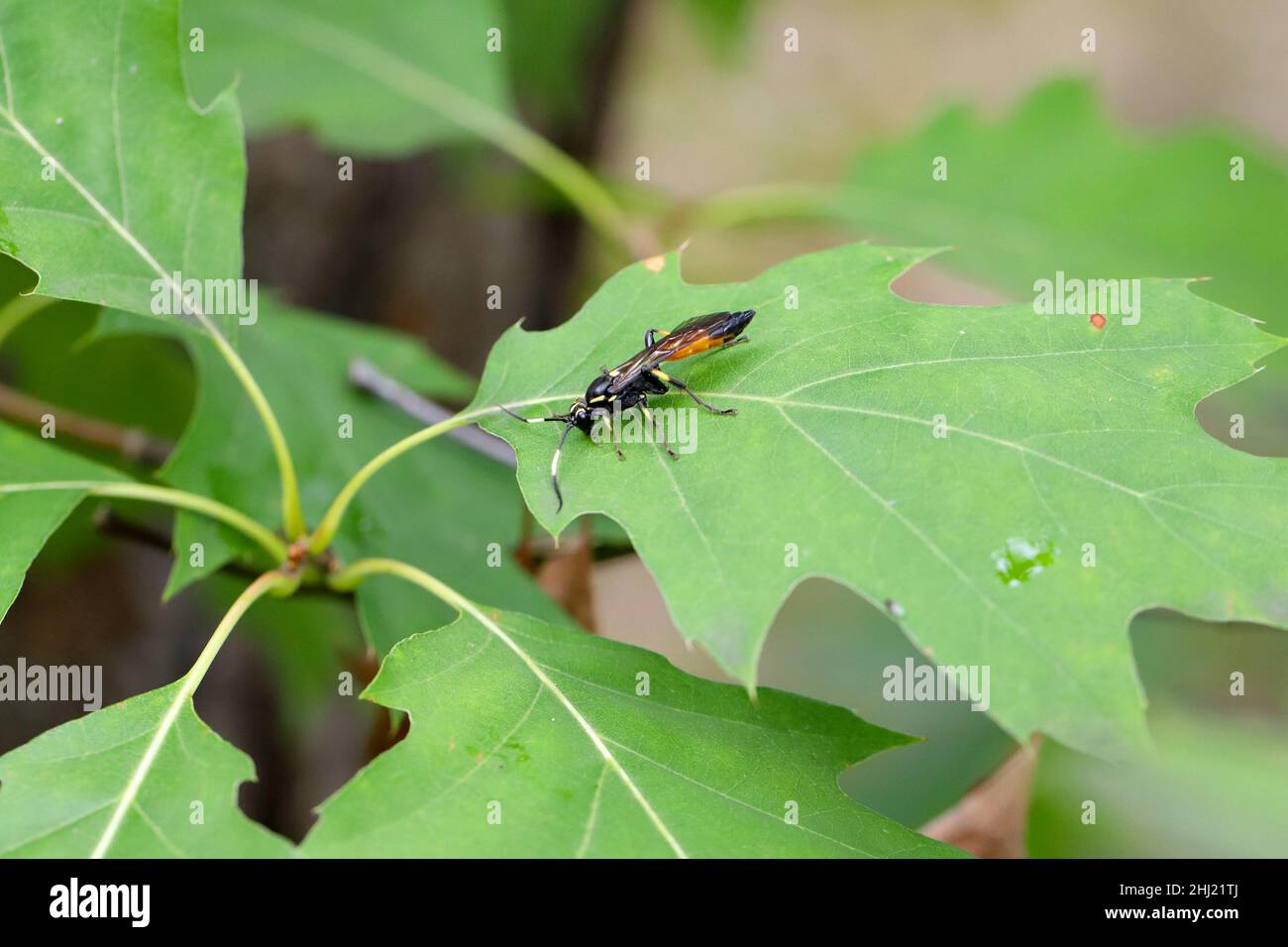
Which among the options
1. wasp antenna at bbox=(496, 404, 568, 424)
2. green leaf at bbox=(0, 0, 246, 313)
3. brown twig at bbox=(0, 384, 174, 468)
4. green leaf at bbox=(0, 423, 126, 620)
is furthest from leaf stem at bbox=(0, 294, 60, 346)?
wasp antenna at bbox=(496, 404, 568, 424)

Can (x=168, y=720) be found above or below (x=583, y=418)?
below

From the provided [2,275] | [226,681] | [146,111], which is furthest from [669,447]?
[226,681]

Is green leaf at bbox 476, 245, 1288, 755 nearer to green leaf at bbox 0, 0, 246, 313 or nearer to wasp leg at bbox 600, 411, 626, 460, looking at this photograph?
wasp leg at bbox 600, 411, 626, 460

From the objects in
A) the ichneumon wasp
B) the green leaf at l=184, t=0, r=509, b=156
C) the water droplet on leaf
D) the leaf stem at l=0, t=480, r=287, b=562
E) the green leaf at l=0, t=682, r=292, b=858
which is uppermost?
the green leaf at l=184, t=0, r=509, b=156

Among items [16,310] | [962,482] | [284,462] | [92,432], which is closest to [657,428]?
[962,482]

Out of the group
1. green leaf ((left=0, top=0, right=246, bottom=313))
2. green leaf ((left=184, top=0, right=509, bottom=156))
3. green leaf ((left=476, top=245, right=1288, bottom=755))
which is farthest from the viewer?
green leaf ((left=184, top=0, right=509, bottom=156))

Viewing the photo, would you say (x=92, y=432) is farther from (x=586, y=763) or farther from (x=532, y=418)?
(x=586, y=763)

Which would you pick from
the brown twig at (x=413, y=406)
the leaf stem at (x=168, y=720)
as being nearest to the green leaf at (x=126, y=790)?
the leaf stem at (x=168, y=720)
